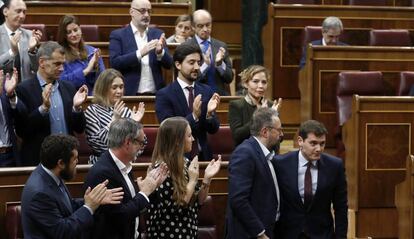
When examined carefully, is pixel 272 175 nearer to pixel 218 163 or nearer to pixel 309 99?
pixel 218 163

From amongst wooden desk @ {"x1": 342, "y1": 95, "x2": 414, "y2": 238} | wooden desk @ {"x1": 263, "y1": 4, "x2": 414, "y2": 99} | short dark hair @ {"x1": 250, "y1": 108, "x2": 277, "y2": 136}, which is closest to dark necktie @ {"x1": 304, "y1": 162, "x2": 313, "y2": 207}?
short dark hair @ {"x1": 250, "y1": 108, "x2": 277, "y2": 136}

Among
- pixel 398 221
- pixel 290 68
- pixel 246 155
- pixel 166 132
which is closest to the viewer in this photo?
pixel 166 132

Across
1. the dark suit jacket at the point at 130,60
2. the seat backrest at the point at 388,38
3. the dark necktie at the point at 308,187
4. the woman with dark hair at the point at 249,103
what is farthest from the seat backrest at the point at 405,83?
the dark necktie at the point at 308,187

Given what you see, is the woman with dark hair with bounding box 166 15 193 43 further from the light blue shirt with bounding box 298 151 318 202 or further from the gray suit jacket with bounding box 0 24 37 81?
the light blue shirt with bounding box 298 151 318 202

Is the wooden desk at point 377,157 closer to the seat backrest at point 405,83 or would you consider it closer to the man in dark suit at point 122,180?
the seat backrest at point 405,83

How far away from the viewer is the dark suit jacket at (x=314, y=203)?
10.8 ft

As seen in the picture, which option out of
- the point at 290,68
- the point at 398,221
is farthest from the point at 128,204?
the point at 290,68

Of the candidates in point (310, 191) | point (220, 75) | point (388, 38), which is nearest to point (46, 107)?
point (310, 191)

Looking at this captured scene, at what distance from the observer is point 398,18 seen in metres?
5.92

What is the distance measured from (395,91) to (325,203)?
1770mm

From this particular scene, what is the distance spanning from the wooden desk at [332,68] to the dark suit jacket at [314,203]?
151 cm

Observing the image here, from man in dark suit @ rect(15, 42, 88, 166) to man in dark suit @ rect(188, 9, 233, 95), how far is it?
3.12 feet

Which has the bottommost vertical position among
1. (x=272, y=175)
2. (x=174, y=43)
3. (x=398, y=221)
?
(x=398, y=221)

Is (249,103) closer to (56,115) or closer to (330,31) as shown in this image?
(56,115)
